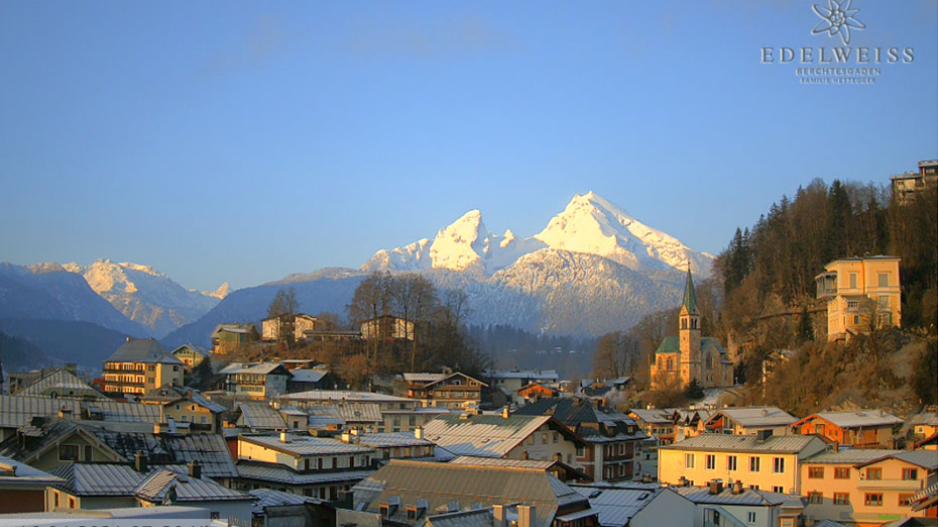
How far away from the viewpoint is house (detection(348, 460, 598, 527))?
3734cm

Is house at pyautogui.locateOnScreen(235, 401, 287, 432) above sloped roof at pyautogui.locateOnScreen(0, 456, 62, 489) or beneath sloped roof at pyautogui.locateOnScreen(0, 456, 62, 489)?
beneath

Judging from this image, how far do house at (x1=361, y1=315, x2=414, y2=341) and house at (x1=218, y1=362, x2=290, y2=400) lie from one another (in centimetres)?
1330

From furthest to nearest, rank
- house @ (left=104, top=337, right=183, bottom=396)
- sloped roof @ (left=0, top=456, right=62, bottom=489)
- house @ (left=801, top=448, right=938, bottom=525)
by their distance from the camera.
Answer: house @ (left=104, top=337, right=183, bottom=396)
house @ (left=801, top=448, right=938, bottom=525)
sloped roof @ (left=0, top=456, right=62, bottom=489)

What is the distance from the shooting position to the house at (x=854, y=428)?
68312 mm

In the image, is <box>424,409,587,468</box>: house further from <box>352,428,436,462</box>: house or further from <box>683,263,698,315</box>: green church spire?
<box>683,263,698,315</box>: green church spire

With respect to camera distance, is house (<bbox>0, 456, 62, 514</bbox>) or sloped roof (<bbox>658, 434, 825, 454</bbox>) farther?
sloped roof (<bbox>658, 434, 825, 454</bbox>)

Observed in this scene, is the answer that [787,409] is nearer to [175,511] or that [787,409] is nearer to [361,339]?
[361,339]

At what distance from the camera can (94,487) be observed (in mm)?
32750

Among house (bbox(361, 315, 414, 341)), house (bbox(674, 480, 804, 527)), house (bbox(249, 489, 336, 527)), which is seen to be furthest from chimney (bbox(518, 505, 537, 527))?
house (bbox(361, 315, 414, 341))

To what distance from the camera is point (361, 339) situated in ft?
424

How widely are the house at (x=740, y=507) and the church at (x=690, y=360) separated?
59912 millimetres

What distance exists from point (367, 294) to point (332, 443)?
85.2m

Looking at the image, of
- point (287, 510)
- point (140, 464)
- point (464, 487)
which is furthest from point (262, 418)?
point (464, 487)

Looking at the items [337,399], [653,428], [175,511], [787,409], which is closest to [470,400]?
[337,399]
